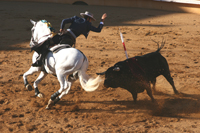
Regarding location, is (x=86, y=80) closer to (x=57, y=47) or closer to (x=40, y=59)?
(x=57, y=47)

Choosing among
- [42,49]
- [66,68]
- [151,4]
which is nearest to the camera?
[66,68]

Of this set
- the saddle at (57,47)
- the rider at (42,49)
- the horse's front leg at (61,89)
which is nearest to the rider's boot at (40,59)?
the rider at (42,49)

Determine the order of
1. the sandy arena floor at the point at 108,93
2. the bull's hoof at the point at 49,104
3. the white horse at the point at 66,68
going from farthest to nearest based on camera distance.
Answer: the bull's hoof at the point at 49,104 < the white horse at the point at 66,68 < the sandy arena floor at the point at 108,93

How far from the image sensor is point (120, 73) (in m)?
4.96

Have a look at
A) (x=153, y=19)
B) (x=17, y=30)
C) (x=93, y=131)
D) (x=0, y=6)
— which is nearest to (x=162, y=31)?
(x=153, y=19)

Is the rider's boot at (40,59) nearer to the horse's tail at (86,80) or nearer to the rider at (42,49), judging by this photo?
the rider at (42,49)

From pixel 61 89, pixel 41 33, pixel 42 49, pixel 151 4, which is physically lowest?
pixel 61 89

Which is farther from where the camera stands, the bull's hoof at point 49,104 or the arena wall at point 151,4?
the arena wall at point 151,4

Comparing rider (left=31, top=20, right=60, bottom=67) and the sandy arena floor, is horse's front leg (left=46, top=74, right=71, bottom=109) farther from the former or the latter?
rider (left=31, top=20, right=60, bottom=67)

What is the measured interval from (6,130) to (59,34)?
2050mm

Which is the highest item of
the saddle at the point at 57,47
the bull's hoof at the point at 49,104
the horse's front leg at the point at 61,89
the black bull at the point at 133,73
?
the saddle at the point at 57,47

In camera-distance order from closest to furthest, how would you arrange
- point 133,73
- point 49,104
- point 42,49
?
1. point 133,73
2. point 49,104
3. point 42,49

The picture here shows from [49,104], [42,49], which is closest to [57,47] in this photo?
[42,49]

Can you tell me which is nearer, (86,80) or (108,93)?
(86,80)
